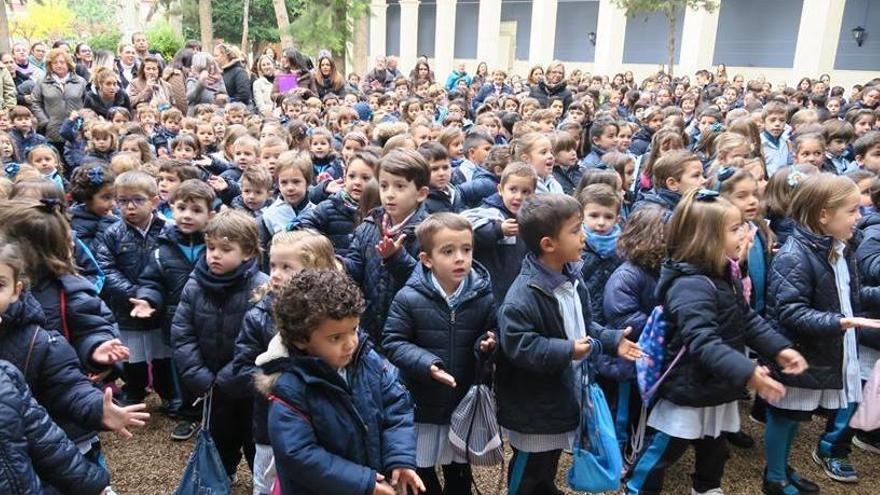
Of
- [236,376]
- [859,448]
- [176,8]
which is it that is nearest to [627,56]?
[176,8]

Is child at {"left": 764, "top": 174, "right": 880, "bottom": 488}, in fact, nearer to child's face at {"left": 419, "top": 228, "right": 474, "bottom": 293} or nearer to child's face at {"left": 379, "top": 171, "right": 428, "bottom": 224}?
child's face at {"left": 419, "top": 228, "right": 474, "bottom": 293}

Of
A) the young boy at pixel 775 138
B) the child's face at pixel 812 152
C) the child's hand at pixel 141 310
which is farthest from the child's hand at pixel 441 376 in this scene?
the young boy at pixel 775 138

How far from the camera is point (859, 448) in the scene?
428 cm

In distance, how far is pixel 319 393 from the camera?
2.24 metres

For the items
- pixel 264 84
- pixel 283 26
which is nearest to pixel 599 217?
pixel 264 84

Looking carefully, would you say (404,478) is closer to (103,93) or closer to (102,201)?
(102,201)

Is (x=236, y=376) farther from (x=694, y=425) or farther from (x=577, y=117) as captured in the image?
(x=577, y=117)

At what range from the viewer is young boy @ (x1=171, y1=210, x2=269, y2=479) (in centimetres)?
333

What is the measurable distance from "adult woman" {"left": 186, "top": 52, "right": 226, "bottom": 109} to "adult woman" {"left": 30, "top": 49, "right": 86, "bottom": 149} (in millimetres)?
1857

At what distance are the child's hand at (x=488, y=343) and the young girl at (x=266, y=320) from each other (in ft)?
2.64

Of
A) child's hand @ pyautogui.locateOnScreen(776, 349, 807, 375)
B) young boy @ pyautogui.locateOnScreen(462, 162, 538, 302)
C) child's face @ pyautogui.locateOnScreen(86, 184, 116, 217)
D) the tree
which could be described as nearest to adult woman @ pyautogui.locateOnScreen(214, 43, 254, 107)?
child's face @ pyautogui.locateOnScreen(86, 184, 116, 217)

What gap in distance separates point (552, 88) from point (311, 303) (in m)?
9.80

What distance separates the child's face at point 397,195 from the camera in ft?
12.5

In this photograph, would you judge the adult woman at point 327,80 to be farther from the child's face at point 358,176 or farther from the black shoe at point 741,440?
the black shoe at point 741,440
